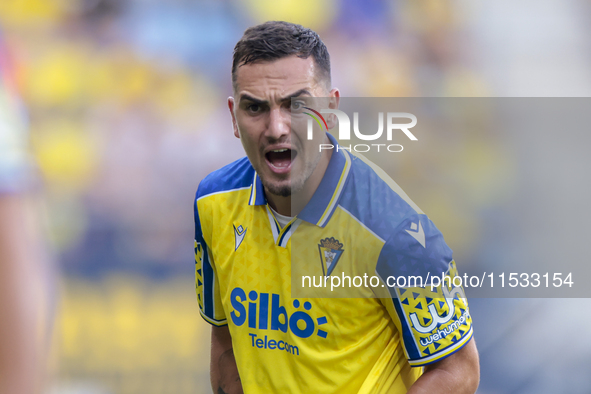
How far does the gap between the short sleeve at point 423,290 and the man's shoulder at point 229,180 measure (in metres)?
0.51

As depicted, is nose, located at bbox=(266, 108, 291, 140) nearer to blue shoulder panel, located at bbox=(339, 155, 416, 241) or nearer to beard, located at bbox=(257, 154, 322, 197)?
beard, located at bbox=(257, 154, 322, 197)

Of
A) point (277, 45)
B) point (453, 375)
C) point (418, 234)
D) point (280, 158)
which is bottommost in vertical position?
point (453, 375)

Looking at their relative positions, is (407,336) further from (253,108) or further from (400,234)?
(253,108)

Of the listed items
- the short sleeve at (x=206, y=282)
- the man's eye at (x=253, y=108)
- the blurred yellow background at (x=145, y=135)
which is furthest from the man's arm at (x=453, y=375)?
the blurred yellow background at (x=145, y=135)

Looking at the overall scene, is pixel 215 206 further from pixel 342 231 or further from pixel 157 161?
pixel 157 161

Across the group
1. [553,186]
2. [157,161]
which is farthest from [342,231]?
[157,161]

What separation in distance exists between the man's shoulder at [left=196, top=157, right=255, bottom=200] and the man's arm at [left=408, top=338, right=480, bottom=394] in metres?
0.75

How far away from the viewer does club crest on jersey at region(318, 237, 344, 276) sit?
1404mm

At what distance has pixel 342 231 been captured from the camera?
1.39 meters

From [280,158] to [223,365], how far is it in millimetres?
841

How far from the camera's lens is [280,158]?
142cm

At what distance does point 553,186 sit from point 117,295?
217cm

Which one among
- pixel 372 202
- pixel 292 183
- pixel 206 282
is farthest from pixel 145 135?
pixel 372 202

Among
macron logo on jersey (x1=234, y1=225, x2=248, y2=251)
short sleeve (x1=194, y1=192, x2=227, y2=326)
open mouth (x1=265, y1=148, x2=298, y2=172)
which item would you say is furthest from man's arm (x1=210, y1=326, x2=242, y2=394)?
open mouth (x1=265, y1=148, x2=298, y2=172)
